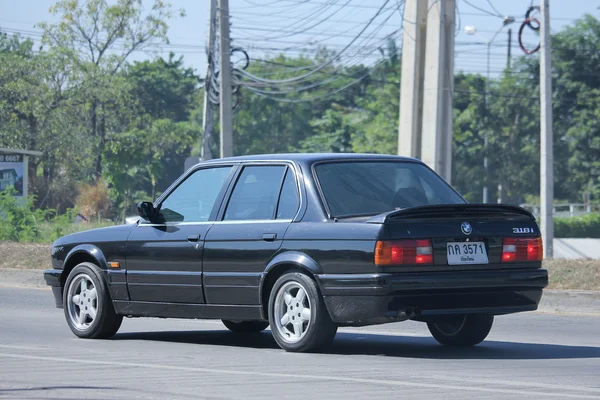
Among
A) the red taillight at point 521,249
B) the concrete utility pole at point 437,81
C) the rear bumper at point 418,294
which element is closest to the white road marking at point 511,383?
the rear bumper at point 418,294

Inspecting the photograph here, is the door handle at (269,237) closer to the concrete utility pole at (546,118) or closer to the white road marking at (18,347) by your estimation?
the white road marking at (18,347)

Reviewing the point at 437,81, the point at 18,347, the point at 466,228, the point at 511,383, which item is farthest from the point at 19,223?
the point at 511,383

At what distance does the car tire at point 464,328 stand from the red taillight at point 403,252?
1206mm

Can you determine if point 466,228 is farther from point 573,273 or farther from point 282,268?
point 573,273

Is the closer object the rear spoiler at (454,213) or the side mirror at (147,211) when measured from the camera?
the rear spoiler at (454,213)

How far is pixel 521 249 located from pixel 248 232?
213cm

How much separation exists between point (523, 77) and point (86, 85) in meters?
25.9

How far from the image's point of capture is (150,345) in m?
9.69

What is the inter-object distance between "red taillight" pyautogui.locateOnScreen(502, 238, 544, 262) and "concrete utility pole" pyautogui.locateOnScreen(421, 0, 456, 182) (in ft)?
42.4

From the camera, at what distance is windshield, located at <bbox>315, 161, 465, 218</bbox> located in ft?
29.1

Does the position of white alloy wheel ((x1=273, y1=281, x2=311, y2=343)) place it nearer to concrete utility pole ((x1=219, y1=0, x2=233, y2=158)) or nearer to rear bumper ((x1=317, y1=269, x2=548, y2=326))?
rear bumper ((x1=317, y1=269, x2=548, y2=326))

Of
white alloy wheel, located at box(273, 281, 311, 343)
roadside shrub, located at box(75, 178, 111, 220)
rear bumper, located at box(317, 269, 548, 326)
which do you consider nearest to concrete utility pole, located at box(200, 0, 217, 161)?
roadside shrub, located at box(75, 178, 111, 220)

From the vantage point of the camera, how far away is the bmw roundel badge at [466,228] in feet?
27.9

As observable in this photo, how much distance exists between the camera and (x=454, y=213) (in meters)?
8.55
